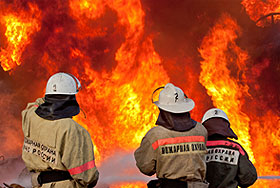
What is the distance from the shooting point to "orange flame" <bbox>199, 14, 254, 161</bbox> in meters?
10.7

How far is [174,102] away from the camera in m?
3.76

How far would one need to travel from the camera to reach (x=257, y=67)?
11078mm

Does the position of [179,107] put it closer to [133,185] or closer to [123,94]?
[133,185]

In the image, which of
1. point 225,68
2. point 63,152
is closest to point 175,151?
point 63,152

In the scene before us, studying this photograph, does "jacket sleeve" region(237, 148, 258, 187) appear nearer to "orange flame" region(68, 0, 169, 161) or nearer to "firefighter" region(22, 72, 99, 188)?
"firefighter" region(22, 72, 99, 188)

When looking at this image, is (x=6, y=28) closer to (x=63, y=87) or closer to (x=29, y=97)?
(x=29, y=97)

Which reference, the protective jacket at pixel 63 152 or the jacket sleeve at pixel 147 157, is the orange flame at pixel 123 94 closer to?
the jacket sleeve at pixel 147 157

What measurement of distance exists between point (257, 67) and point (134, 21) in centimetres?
491

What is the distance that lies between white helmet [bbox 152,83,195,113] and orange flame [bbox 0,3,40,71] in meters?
8.14

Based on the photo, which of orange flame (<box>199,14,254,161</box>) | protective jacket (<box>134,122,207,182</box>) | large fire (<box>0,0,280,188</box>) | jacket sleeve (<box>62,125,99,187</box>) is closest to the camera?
jacket sleeve (<box>62,125,99,187</box>)

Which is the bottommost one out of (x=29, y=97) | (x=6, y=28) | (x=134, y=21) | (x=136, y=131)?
(x=136, y=131)

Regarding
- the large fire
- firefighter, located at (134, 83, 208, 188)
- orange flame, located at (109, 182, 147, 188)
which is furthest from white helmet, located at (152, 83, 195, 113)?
the large fire

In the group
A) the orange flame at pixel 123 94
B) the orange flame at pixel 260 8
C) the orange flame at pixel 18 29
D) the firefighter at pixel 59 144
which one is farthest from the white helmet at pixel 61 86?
the orange flame at pixel 260 8

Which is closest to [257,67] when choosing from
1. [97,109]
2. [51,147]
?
[97,109]
